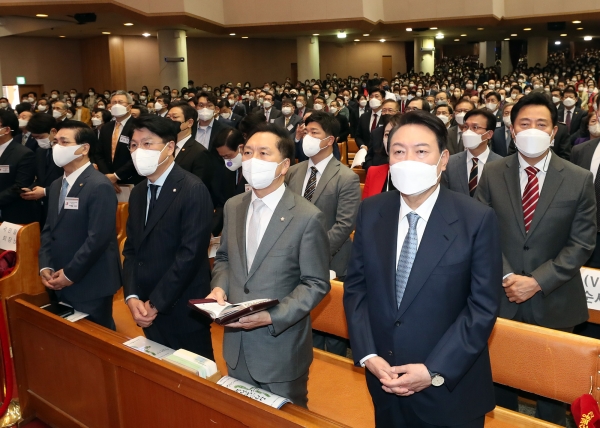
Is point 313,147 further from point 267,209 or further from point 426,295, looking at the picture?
point 426,295

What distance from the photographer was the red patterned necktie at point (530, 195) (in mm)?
2752

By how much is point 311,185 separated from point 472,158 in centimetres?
112

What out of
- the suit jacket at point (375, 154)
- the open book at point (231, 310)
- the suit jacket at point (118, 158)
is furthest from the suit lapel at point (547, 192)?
the suit jacket at point (118, 158)

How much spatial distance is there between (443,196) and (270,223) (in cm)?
72

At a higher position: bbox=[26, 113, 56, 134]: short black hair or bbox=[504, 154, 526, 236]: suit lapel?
bbox=[26, 113, 56, 134]: short black hair

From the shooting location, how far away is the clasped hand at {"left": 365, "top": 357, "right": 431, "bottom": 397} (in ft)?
6.09

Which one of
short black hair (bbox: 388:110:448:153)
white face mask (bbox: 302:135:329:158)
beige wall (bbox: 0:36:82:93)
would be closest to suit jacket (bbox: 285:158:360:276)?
white face mask (bbox: 302:135:329:158)

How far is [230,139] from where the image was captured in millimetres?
4555

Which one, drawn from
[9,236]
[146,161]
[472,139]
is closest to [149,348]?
[146,161]

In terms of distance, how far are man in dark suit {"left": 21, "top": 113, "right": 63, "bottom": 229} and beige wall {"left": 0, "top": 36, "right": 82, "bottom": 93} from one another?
17.1 m

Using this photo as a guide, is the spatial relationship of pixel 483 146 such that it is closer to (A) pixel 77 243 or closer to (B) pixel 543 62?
(A) pixel 77 243

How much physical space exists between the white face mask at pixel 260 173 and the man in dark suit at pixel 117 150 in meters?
3.69

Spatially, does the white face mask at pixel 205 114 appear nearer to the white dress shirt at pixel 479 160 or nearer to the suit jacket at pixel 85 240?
the suit jacket at pixel 85 240

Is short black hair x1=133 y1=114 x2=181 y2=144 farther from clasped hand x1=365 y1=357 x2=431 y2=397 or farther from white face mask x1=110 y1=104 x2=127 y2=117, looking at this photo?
white face mask x1=110 y1=104 x2=127 y2=117
